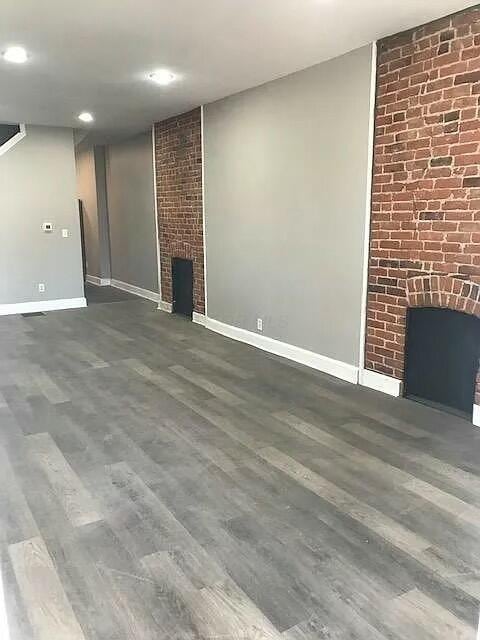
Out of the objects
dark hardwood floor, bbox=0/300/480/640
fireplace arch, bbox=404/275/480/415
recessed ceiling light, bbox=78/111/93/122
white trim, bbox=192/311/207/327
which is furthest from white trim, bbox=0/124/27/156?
fireplace arch, bbox=404/275/480/415

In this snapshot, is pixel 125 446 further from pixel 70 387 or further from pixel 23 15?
pixel 23 15

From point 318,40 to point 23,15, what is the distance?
2037mm

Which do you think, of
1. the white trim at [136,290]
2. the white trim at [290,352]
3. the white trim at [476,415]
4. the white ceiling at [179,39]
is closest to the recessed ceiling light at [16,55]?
the white ceiling at [179,39]

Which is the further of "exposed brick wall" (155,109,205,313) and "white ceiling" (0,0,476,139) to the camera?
"exposed brick wall" (155,109,205,313)

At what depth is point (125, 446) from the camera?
326 centimetres

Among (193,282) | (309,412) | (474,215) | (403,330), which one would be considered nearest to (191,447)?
(309,412)

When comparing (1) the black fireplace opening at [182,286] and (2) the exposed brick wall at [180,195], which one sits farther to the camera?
(1) the black fireplace opening at [182,286]

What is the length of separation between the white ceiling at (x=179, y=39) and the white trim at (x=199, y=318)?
8.81 ft

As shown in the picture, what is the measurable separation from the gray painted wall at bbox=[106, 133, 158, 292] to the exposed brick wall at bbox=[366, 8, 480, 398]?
463 centimetres

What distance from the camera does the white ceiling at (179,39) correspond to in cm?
318

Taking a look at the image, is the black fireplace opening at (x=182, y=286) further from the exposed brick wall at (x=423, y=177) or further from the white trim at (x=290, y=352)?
the exposed brick wall at (x=423, y=177)

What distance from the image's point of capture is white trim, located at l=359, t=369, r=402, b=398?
4090mm

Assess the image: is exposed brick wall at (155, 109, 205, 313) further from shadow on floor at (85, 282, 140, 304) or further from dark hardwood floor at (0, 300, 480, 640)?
dark hardwood floor at (0, 300, 480, 640)

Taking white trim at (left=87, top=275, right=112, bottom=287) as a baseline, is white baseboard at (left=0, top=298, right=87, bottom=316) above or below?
below
